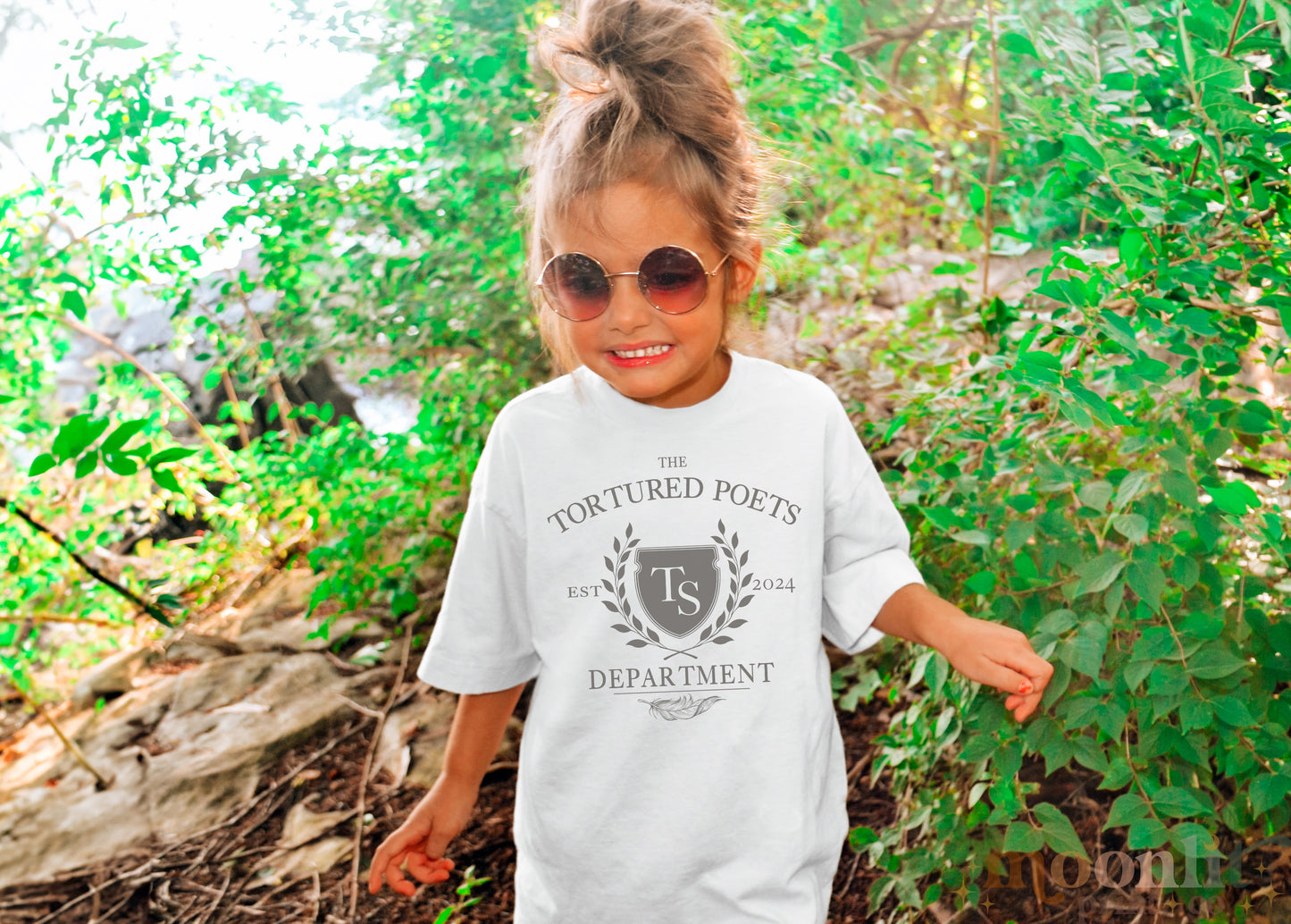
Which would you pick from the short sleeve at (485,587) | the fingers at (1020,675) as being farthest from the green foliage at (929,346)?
the short sleeve at (485,587)

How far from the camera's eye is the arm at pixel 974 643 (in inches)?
45.3

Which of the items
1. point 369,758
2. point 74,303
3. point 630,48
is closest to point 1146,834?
point 630,48

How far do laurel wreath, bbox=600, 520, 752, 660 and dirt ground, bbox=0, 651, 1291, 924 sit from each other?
0.95 meters

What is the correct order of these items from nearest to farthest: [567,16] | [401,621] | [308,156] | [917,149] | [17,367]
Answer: [567,16]
[917,149]
[308,156]
[17,367]
[401,621]

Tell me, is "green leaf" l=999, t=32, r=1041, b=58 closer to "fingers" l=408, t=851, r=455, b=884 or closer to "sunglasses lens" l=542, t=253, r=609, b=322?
"sunglasses lens" l=542, t=253, r=609, b=322

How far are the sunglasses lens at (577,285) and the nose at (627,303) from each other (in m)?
0.01

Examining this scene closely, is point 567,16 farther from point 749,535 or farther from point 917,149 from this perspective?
point 917,149

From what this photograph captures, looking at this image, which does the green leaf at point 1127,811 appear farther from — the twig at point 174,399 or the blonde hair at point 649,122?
the twig at point 174,399

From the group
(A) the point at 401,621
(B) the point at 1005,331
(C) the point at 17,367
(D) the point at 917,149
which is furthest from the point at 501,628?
(C) the point at 17,367

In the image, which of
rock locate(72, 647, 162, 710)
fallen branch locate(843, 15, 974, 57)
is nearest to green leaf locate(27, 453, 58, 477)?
rock locate(72, 647, 162, 710)

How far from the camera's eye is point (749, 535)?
4.09 ft

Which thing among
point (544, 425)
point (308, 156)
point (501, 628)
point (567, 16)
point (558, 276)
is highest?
→ point (308, 156)

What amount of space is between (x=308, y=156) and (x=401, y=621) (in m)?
1.43

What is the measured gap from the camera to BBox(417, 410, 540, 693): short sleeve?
1298 millimetres
